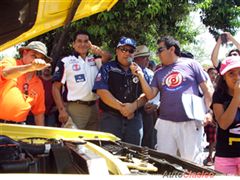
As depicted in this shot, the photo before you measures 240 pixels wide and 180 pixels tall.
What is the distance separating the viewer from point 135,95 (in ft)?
16.5

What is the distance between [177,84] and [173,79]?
76mm

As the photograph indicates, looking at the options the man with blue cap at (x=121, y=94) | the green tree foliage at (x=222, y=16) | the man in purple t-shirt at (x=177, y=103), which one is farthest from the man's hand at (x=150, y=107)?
the green tree foliage at (x=222, y=16)

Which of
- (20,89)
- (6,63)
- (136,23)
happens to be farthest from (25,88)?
(136,23)

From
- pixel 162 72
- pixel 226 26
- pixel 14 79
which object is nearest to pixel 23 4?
pixel 14 79

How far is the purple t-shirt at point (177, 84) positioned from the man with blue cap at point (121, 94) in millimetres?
444

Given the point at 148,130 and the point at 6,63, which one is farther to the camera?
the point at 148,130

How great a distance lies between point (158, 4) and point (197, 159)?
604cm

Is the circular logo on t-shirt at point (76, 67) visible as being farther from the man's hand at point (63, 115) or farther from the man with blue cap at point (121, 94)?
the man's hand at point (63, 115)

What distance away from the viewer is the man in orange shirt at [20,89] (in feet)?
13.2

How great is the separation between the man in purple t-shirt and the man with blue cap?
0.42 m

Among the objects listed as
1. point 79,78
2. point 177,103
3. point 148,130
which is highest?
point 79,78

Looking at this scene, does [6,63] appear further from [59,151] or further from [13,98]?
[59,151]

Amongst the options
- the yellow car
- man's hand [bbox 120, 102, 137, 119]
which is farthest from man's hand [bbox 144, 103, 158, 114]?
the yellow car

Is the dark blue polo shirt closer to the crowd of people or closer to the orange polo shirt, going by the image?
the crowd of people
